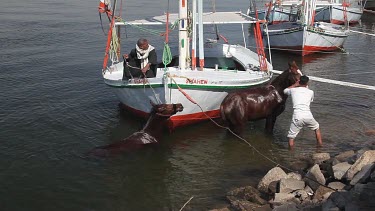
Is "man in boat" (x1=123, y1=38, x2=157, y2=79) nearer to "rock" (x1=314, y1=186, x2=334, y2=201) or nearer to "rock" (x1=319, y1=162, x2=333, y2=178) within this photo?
"rock" (x1=319, y1=162, x2=333, y2=178)

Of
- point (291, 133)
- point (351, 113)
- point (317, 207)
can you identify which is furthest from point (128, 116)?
point (317, 207)

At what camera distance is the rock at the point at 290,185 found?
30.1 ft

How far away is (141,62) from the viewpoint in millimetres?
13227

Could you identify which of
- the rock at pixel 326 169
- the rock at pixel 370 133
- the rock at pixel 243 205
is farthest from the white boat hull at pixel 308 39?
the rock at pixel 243 205

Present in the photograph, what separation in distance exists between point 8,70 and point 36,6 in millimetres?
27004

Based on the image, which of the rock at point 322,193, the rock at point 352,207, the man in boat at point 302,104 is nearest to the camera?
the rock at point 352,207

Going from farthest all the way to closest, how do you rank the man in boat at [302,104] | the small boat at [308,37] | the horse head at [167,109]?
the small boat at [308,37]
the horse head at [167,109]
the man in boat at [302,104]

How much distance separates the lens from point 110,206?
9492 millimetres

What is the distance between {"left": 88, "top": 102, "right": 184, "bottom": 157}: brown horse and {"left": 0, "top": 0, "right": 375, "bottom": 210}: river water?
0.32m

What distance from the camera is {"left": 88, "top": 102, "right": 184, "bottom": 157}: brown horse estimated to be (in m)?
12.1

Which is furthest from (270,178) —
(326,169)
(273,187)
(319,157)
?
(319,157)

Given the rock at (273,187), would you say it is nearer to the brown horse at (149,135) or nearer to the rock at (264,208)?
the rock at (264,208)

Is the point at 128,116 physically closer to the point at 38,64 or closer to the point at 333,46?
the point at 38,64

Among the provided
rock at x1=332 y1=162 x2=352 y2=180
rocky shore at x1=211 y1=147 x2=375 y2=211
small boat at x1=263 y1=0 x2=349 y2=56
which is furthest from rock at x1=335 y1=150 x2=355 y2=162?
small boat at x1=263 y1=0 x2=349 y2=56
